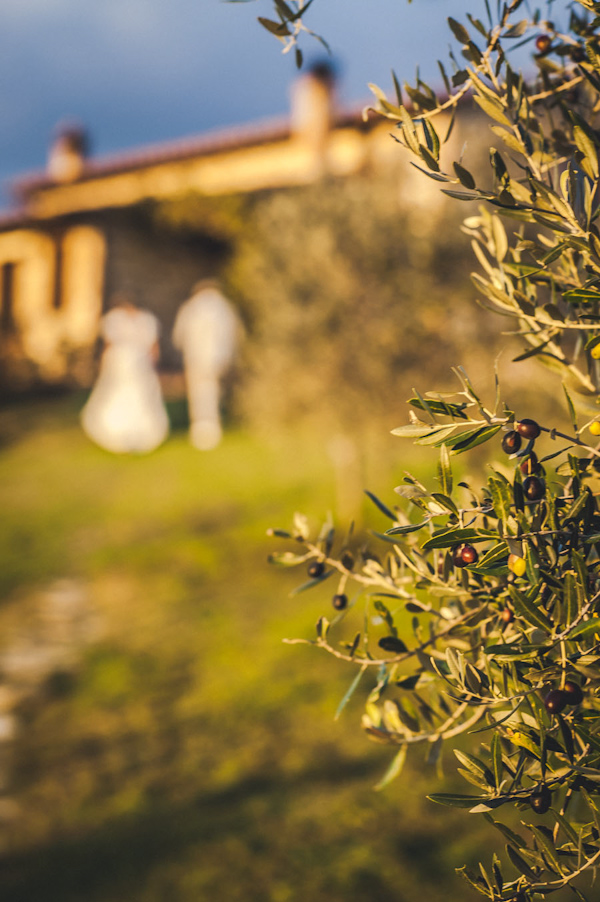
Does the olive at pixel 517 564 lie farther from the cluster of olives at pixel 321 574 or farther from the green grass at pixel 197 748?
the green grass at pixel 197 748

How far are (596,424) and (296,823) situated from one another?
4681mm

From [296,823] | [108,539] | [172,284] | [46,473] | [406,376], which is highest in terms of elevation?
[172,284]

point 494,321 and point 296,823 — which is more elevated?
point 494,321

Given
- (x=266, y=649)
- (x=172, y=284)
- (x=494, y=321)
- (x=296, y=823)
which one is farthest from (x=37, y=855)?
(x=172, y=284)

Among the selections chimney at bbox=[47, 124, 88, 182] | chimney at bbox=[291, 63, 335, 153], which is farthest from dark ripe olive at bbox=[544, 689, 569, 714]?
chimney at bbox=[47, 124, 88, 182]

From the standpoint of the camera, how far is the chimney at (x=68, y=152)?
96.5ft

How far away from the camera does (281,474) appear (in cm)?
1511

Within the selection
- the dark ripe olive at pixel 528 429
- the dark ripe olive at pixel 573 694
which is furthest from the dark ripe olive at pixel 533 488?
the dark ripe olive at pixel 573 694

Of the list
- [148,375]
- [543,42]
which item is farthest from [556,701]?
[148,375]

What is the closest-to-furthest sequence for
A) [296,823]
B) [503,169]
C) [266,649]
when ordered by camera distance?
[503,169] < [296,823] < [266,649]

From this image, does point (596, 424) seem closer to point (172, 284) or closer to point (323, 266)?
point (323, 266)

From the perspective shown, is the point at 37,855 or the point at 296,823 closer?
the point at 37,855

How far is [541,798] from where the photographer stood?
1278mm

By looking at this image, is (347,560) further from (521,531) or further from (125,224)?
(125,224)
